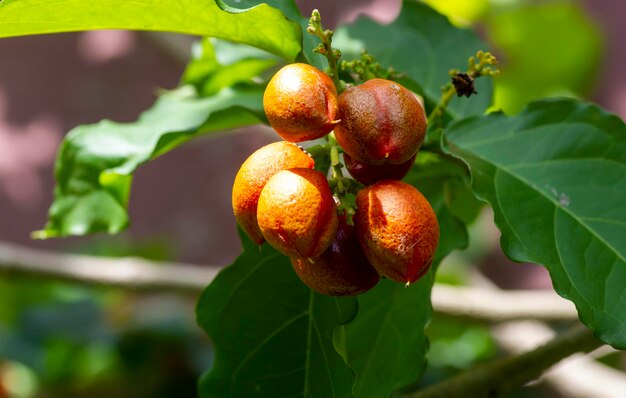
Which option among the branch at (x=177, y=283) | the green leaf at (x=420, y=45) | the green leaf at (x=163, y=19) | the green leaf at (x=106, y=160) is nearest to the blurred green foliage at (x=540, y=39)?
the branch at (x=177, y=283)

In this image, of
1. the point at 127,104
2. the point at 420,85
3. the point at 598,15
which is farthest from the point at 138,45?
the point at 420,85

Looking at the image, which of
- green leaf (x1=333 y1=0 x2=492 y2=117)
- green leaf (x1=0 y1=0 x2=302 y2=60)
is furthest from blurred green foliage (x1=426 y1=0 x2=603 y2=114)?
green leaf (x1=0 y1=0 x2=302 y2=60)

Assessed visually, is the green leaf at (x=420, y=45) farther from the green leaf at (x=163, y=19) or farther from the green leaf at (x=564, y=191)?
the green leaf at (x=163, y=19)

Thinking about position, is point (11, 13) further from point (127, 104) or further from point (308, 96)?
point (127, 104)

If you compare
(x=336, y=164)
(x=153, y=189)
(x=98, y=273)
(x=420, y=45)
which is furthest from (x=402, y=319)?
(x=153, y=189)

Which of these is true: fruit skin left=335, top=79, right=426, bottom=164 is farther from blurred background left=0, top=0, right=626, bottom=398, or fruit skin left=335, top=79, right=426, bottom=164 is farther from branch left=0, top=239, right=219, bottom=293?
branch left=0, top=239, right=219, bottom=293
